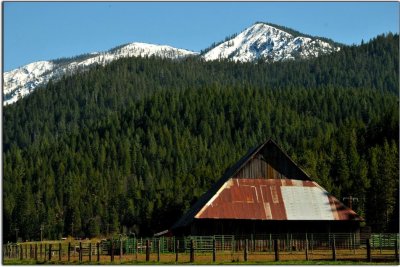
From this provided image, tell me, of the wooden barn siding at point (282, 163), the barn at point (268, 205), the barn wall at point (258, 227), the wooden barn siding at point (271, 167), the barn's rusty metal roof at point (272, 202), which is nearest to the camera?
the barn's rusty metal roof at point (272, 202)

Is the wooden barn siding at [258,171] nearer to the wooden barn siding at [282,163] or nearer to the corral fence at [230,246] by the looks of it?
the wooden barn siding at [282,163]

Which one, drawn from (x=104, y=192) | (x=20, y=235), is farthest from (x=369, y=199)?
(x=104, y=192)

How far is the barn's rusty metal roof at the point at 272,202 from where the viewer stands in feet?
209

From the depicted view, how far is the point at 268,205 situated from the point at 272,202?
49cm

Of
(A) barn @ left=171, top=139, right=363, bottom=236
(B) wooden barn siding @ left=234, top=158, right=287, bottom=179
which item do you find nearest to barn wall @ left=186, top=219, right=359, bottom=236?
(A) barn @ left=171, top=139, right=363, bottom=236

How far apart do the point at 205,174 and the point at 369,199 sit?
181 ft

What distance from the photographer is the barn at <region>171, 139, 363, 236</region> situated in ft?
210

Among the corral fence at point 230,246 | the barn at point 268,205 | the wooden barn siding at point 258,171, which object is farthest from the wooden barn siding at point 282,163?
the corral fence at point 230,246

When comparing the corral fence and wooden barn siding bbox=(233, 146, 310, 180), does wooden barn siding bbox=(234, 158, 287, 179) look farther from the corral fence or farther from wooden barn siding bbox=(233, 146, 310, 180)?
the corral fence

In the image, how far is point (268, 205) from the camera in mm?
65000

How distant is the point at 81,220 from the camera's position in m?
166

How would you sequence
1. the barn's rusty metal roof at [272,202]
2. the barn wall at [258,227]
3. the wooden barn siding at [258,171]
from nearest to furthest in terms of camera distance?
the barn's rusty metal roof at [272,202] < the barn wall at [258,227] < the wooden barn siding at [258,171]

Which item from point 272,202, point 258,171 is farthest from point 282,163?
point 272,202

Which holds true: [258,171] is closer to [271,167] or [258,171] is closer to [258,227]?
[271,167]
